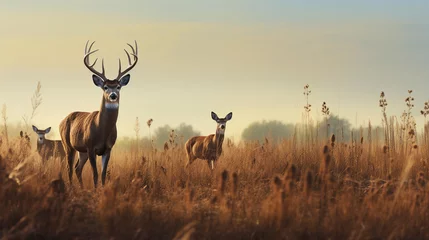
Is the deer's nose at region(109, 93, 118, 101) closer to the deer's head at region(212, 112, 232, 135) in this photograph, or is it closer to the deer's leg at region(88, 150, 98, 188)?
the deer's leg at region(88, 150, 98, 188)

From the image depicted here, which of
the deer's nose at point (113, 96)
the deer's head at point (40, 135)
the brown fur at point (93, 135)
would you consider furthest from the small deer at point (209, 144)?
the deer's nose at point (113, 96)

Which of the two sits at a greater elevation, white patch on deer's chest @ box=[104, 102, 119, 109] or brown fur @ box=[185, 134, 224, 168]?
white patch on deer's chest @ box=[104, 102, 119, 109]

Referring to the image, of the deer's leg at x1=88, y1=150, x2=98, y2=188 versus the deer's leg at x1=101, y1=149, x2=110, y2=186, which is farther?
the deer's leg at x1=88, y1=150, x2=98, y2=188

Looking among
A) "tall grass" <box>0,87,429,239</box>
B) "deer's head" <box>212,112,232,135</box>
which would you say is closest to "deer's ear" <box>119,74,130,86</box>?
"tall grass" <box>0,87,429,239</box>

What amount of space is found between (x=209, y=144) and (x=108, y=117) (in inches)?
236

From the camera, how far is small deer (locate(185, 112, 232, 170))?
50.8 ft

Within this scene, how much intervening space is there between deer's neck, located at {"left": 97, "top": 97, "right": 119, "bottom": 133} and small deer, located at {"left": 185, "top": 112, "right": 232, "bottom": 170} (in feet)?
15.3

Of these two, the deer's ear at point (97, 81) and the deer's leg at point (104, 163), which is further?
the deer's ear at point (97, 81)

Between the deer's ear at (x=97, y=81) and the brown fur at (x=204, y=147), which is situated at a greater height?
the deer's ear at (x=97, y=81)

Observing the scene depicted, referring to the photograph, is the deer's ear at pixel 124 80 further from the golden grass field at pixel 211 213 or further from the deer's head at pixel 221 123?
the deer's head at pixel 221 123

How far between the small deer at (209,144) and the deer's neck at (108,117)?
4668 mm

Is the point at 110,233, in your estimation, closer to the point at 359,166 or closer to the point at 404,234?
the point at 404,234

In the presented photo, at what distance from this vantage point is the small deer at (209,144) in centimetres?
1548

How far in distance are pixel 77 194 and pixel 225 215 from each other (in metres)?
2.88
